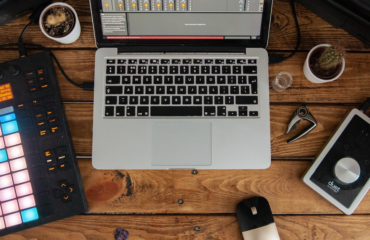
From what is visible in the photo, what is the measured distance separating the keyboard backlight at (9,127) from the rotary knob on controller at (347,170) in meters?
0.90

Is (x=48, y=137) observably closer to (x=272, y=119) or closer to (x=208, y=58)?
(x=208, y=58)

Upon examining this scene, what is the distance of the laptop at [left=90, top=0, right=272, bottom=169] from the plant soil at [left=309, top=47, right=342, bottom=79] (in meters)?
0.14

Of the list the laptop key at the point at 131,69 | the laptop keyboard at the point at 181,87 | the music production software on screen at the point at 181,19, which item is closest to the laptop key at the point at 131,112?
the laptop keyboard at the point at 181,87

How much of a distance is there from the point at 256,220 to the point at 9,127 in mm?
737

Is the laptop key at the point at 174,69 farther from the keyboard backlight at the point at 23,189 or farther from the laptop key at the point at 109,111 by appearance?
the keyboard backlight at the point at 23,189

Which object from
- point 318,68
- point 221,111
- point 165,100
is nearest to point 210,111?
point 221,111

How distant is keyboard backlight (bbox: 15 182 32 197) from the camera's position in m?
0.71

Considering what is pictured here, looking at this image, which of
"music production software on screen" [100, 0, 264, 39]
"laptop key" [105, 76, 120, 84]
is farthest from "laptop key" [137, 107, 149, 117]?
"music production software on screen" [100, 0, 264, 39]

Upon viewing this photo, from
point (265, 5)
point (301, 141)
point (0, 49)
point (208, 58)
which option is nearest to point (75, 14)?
point (0, 49)

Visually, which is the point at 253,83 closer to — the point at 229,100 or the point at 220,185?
the point at 229,100

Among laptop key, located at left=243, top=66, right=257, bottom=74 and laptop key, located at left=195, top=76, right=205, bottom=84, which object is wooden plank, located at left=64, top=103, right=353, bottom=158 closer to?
laptop key, located at left=243, top=66, right=257, bottom=74

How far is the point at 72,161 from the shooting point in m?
0.74

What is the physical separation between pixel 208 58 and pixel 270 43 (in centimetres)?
22

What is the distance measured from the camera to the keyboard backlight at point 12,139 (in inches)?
28.4
